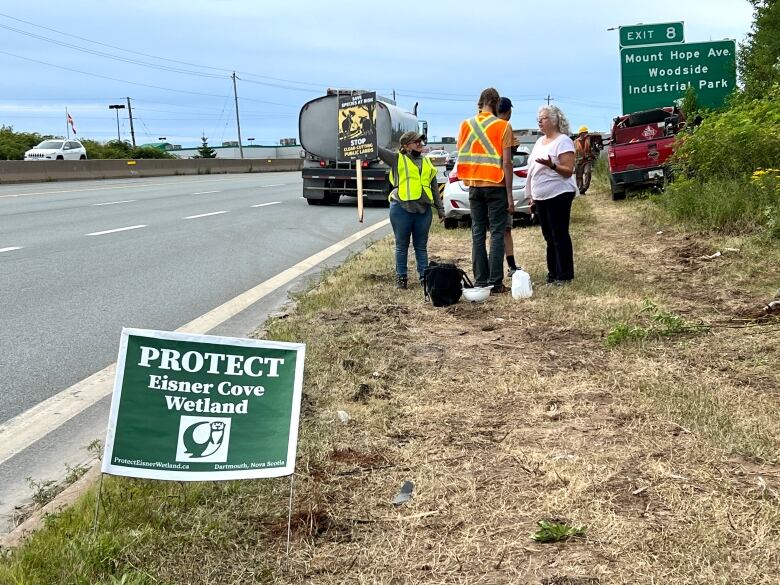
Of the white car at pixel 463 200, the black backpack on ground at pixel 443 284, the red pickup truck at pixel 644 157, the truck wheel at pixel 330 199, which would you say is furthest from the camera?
the truck wheel at pixel 330 199

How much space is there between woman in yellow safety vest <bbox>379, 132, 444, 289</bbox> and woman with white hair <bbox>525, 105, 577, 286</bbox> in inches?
39.6

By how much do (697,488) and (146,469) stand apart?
213 centimetres

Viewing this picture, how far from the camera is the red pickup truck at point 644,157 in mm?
16562

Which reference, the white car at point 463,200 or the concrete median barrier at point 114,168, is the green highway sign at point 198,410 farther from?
the concrete median barrier at point 114,168

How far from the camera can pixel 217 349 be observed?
3.03 metres

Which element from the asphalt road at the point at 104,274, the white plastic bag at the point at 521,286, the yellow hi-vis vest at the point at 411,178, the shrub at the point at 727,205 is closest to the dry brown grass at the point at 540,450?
the white plastic bag at the point at 521,286

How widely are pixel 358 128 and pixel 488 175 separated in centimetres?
323

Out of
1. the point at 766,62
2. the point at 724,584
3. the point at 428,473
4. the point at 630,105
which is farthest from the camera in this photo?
the point at 766,62

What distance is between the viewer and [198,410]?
3008 mm

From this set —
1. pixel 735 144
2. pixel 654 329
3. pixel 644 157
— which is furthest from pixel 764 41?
pixel 654 329

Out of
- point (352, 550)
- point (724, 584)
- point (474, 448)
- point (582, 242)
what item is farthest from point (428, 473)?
point (582, 242)

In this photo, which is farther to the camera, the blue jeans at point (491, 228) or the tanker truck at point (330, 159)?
the tanker truck at point (330, 159)

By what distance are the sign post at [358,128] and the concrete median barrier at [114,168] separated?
2141 centimetres

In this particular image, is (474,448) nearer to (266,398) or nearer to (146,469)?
(266,398)
